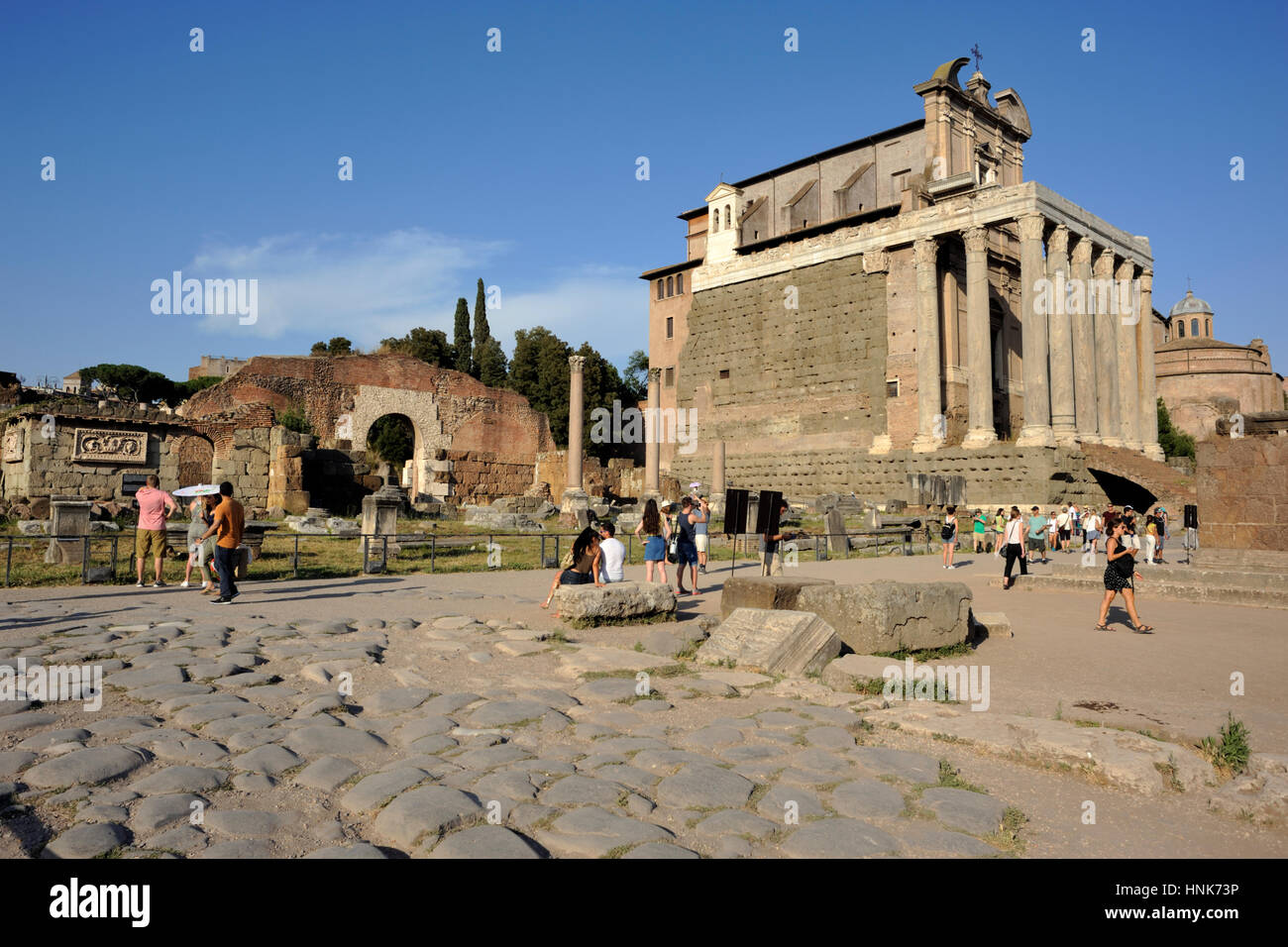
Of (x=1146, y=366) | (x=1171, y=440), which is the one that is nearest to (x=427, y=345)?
(x=1146, y=366)

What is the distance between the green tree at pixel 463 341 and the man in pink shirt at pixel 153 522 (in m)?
51.9

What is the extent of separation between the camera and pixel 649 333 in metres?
47.7

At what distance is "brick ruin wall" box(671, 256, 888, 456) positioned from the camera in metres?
36.9

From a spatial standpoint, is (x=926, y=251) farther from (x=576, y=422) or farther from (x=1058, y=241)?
(x=576, y=422)

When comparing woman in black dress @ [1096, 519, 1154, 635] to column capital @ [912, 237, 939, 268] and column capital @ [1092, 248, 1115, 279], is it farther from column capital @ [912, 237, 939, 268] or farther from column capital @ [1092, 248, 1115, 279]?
column capital @ [1092, 248, 1115, 279]

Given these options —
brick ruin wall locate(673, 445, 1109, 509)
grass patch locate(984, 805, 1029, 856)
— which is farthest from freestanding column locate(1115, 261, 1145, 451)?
grass patch locate(984, 805, 1029, 856)

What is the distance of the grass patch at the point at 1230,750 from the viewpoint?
13.6 ft

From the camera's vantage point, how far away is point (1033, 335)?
31531 millimetres

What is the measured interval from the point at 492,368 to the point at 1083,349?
41642 millimetres

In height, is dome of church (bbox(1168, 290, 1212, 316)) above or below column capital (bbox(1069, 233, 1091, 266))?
above

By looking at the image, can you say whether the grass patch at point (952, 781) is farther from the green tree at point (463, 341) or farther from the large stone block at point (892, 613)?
the green tree at point (463, 341)

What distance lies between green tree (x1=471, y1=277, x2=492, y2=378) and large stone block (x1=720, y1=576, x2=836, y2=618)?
56.8 m

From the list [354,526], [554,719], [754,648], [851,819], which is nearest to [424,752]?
[554,719]
